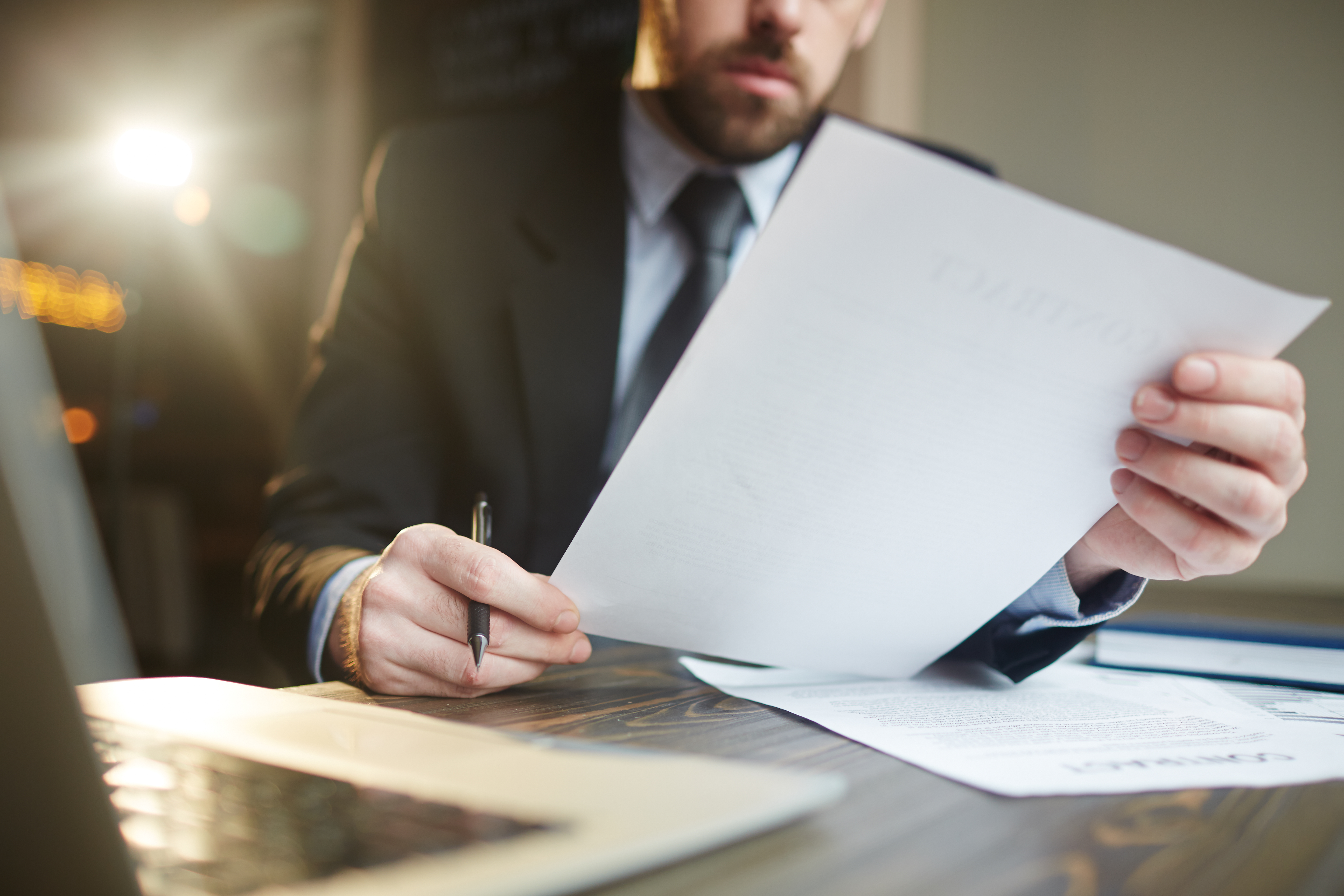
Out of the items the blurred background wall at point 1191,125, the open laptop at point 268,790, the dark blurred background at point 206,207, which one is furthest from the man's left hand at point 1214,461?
the dark blurred background at point 206,207

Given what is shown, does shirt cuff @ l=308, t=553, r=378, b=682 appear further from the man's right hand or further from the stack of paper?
the stack of paper

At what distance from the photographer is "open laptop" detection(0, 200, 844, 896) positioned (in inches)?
7.4

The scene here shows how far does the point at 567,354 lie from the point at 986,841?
2.32ft

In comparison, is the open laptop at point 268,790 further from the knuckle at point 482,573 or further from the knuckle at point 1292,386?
the knuckle at point 1292,386

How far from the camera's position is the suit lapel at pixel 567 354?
0.89 metres

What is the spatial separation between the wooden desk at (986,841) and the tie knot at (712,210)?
0.62 metres

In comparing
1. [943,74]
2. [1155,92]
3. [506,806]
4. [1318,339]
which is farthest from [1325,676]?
[943,74]

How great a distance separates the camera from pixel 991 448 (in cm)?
42

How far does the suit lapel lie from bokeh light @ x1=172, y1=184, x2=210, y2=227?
2.52m

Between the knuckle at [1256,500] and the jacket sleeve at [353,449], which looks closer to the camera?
the knuckle at [1256,500]

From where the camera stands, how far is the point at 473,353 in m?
0.93

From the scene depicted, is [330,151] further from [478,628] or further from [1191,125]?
[478,628]

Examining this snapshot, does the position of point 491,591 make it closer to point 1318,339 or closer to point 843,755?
point 843,755

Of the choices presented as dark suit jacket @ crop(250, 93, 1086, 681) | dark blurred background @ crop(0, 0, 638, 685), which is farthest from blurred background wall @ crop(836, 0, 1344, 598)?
dark blurred background @ crop(0, 0, 638, 685)
